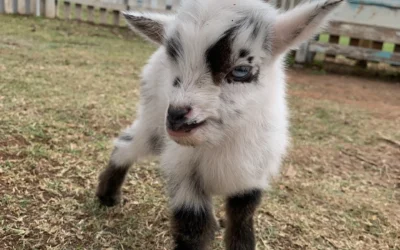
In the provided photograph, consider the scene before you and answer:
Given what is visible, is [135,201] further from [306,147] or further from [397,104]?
[397,104]

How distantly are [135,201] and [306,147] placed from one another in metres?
2.09

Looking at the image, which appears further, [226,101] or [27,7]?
[27,7]

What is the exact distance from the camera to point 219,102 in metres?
1.95

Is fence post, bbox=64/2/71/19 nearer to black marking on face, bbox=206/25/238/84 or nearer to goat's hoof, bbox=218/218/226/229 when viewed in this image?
goat's hoof, bbox=218/218/226/229

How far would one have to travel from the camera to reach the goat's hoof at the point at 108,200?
10.0 feet

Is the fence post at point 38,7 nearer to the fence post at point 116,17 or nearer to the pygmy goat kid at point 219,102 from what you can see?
the fence post at point 116,17

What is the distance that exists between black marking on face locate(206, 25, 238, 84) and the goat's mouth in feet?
0.73

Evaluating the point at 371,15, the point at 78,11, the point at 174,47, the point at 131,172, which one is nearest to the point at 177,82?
the point at 174,47

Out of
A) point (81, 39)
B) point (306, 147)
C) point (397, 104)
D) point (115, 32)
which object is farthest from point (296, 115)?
point (115, 32)

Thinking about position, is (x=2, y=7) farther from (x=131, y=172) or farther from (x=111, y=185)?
(x=111, y=185)

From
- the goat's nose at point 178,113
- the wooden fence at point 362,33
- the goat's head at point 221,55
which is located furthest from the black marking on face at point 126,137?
the wooden fence at point 362,33

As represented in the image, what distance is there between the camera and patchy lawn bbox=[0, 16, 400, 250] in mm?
2789

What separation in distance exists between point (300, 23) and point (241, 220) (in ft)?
3.81

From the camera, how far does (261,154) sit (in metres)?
2.34
